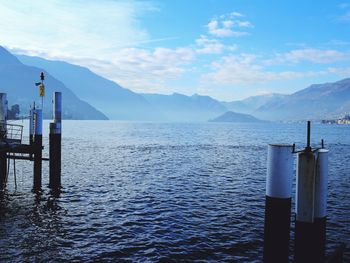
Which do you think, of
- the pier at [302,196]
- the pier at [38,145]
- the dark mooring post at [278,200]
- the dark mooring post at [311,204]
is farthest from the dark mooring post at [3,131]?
the dark mooring post at [311,204]

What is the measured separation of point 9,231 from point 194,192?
15768 millimetres

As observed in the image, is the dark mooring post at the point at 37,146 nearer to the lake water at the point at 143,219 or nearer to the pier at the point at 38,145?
the pier at the point at 38,145

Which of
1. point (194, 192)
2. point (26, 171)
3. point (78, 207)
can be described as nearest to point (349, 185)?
point (194, 192)

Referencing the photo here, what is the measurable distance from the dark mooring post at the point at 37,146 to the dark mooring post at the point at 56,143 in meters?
1.17

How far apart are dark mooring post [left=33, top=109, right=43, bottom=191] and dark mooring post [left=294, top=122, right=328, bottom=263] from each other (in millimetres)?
24661

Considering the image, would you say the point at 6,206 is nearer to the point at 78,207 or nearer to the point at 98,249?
the point at 78,207

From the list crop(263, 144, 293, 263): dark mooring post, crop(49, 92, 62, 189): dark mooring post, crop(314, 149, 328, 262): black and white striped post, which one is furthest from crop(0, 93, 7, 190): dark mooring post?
crop(314, 149, 328, 262): black and white striped post

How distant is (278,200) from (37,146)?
2441 cm

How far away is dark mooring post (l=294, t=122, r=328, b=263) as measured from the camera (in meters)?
8.23

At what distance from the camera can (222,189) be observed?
3109cm

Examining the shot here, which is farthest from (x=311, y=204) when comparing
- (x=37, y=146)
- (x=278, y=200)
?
(x=37, y=146)

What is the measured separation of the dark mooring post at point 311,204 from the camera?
27.0 feet

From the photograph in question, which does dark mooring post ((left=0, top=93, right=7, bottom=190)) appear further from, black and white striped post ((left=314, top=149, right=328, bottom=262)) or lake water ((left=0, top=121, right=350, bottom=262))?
black and white striped post ((left=314, top=149, right=328, bottom=262))

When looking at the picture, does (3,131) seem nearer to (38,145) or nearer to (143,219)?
(38,145)
